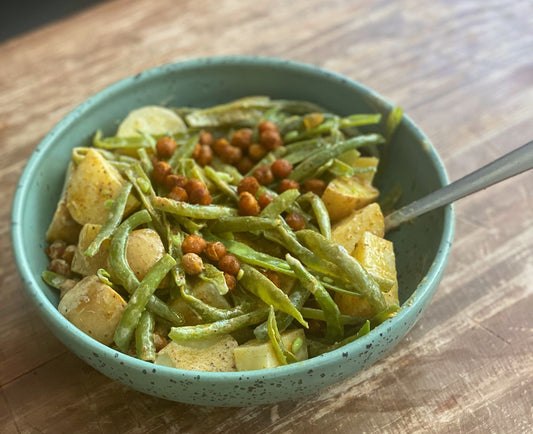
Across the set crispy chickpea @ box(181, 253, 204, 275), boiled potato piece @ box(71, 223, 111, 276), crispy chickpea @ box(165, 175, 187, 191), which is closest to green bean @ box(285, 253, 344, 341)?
crispy chickpea @ box(181, 253, 204, 275)

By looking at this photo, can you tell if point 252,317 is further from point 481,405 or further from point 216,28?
point 216,28

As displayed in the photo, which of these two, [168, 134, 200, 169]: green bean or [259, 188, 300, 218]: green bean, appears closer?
[259, 188, 300, 218]: green bean

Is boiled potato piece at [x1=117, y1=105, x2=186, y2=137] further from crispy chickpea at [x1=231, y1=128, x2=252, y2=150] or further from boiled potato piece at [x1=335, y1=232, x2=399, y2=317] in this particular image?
boiled potato piece at [x1=335, y1=232, x2=399, y2=317]

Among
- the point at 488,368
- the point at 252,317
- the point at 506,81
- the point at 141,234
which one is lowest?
the point at 488,368

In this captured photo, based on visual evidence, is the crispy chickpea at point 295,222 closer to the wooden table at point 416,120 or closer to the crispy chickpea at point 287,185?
the crispy chickpea at point 287,185

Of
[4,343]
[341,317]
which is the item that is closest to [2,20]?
[4,343]

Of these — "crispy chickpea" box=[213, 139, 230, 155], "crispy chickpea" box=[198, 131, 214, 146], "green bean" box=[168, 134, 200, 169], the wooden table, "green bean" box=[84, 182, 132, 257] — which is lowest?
the wooden table
